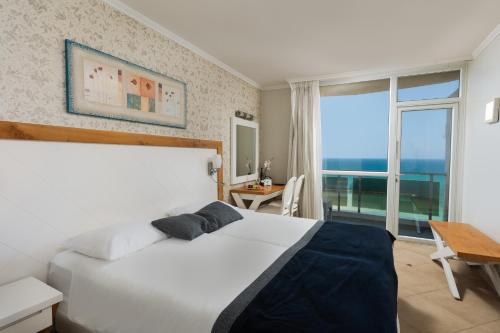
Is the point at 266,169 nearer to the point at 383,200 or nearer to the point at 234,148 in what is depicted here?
the point at 234,148

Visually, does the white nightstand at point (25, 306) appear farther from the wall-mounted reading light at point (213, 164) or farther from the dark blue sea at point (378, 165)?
the dark blue sea at point (378, 165)

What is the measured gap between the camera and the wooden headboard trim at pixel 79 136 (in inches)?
56.6

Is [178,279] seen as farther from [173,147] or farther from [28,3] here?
[28,3]

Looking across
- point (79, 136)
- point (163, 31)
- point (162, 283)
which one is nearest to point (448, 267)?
point (162, 283)

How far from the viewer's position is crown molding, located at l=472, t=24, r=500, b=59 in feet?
7.88

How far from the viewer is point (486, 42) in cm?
263

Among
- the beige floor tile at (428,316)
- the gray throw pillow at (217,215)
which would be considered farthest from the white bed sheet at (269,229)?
the beige floor tile at (428,316)

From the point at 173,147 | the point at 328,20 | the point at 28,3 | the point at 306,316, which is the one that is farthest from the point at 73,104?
the point at 328,20

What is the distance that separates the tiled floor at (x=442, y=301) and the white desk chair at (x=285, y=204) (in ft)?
4.49

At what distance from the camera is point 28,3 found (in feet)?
4.93

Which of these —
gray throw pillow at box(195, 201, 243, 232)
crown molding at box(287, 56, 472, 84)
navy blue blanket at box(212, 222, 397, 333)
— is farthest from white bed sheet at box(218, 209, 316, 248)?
crown molding at box(287, 56, 472, 84)

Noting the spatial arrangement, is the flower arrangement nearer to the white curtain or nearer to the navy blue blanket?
the white curtain

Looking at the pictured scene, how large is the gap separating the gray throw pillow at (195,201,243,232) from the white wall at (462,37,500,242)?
2.39 m

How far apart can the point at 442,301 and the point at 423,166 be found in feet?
6.43
